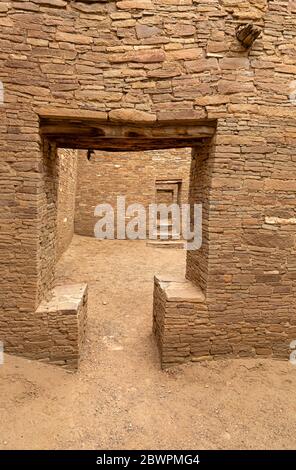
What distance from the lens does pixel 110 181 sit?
1065cm

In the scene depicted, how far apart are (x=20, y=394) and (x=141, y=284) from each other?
4030mm

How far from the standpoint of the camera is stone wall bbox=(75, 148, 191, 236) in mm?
10602

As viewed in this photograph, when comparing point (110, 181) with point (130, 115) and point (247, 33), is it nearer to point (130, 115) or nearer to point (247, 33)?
point (130, 115)

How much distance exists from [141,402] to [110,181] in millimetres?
8333

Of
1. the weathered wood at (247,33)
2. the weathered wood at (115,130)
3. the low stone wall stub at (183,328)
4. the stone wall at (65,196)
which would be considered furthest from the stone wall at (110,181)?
the weathered wood at (247,33)

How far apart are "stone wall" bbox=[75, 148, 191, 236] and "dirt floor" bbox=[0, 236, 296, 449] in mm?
6530

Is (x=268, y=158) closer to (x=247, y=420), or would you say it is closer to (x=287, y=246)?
(x=287, y=246)

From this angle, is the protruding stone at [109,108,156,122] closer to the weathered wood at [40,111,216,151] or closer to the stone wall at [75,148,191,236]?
the weathered wood at [40,111,216,151]

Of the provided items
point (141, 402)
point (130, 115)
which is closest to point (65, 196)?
point (130, 115)

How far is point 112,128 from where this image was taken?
12.2 ft

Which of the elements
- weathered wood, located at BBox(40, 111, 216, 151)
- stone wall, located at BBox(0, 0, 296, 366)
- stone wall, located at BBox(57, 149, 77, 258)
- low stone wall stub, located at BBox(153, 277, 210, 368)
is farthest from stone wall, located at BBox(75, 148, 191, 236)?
low stone wall stub, located at BBox(153, 277, 210, 368)

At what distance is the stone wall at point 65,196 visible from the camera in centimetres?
766

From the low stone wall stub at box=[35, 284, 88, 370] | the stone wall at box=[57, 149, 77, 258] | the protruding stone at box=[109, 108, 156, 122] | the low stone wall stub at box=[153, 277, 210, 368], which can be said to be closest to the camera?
the protruding stone at box=[109, 108, 156, 122]

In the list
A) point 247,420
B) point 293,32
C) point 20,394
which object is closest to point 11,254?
point 20,394
